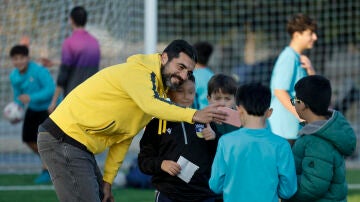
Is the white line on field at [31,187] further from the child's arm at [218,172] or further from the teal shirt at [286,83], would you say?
the child's arm at [218,172]

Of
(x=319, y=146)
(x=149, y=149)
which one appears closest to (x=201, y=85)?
(x=149, y=149)

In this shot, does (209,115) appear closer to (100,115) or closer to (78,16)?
(100,115)

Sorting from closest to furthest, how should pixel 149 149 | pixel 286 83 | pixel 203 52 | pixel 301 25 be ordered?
pixel 149 149
pixel 286 83
pixel 301 25
pixel 203 52

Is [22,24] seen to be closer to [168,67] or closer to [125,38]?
[125,38]

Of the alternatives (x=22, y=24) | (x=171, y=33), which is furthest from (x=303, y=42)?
(x=171, y=33)

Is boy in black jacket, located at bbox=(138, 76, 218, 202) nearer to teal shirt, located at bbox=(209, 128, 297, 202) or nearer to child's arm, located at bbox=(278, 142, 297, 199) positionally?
teal shirt, located at bbox=(209, 128, 297, 202)

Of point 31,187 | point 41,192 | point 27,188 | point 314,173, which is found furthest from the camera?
point 31,187

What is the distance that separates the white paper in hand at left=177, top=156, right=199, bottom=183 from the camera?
18.1 feet

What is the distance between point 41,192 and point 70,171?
4.38 metres

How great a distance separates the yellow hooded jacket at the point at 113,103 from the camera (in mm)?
5150

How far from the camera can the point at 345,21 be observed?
56.3 feet

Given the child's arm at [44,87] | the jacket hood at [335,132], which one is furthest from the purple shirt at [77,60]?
the jacket hood at [335,132]

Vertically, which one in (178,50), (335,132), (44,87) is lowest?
(44,87)

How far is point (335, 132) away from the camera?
494 cm
